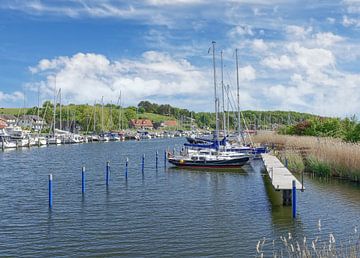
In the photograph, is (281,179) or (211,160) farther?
(211,160)

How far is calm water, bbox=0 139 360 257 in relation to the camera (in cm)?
1738

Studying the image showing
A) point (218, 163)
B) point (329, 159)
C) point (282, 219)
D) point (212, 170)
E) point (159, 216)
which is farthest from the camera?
point (218, 163)

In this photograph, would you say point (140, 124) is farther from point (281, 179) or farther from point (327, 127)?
point (281, 179)

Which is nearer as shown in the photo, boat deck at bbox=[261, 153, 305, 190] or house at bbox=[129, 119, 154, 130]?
boat deck at bbox=[261, 153, 305, 190]

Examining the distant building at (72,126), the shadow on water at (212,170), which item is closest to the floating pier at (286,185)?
the shadow on water at (212,170)

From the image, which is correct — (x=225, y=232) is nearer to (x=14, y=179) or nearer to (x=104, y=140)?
(x=14, y=179)

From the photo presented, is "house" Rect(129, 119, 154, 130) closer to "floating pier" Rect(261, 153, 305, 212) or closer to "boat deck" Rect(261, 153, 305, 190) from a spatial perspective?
"boat deck" Rect(261, 153, 305, 190)

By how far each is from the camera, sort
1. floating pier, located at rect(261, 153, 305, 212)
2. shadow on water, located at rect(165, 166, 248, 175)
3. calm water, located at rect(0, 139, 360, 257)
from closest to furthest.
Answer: calm water, located at rect(0, 139, 360, 257)
floating pier, located at rect(261, 153, 305, 212)
shadow on water, located at rect(165, 166, 248, 175)

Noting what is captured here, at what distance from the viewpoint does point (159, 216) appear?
2234cm

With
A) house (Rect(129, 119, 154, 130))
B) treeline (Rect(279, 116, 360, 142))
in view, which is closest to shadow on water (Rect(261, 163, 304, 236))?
treeline (Rect(279, 116, 360, 142))

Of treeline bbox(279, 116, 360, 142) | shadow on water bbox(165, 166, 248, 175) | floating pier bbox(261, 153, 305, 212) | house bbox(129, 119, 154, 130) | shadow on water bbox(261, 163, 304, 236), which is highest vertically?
house bbox(129, 119, 154, 130)

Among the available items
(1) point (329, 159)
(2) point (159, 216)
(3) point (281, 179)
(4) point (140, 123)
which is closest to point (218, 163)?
(1) point (329, 159)

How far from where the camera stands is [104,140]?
117312 mm

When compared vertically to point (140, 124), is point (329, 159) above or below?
below
